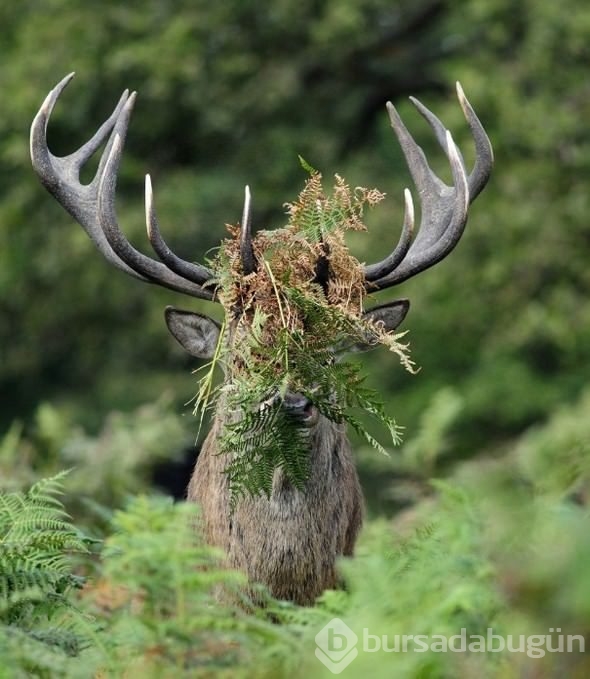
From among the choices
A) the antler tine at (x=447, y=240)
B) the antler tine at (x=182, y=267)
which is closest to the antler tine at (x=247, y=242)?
the antler tine at (x=182, y=267)

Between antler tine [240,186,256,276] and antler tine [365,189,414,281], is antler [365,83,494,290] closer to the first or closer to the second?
antler tine [365,189,414,281]

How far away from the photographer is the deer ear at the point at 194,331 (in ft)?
26.0

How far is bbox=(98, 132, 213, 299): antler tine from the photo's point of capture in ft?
24.9

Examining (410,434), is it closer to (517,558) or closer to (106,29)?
(106,29)

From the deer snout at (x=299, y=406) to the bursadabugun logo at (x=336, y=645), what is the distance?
2.20 metres

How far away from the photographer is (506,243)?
2027 cm

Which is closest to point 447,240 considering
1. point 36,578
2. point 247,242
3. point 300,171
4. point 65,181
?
point 247,242

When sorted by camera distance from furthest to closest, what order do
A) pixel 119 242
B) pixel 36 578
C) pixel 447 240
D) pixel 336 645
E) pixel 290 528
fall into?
pixel 447 240
pixel 119 242
pixel 290 528
pixel 36 578
pixel 336 645

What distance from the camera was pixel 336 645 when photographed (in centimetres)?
420

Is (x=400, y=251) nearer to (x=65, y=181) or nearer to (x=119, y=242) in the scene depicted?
(x=119, y=242)

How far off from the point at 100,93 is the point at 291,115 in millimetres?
2486

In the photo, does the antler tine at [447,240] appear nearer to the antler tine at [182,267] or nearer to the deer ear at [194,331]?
the antler tine at [182,267]

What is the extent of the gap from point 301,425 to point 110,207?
5.27 feet

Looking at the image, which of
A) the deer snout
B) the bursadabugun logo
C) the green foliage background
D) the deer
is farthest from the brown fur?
the green foliage background
